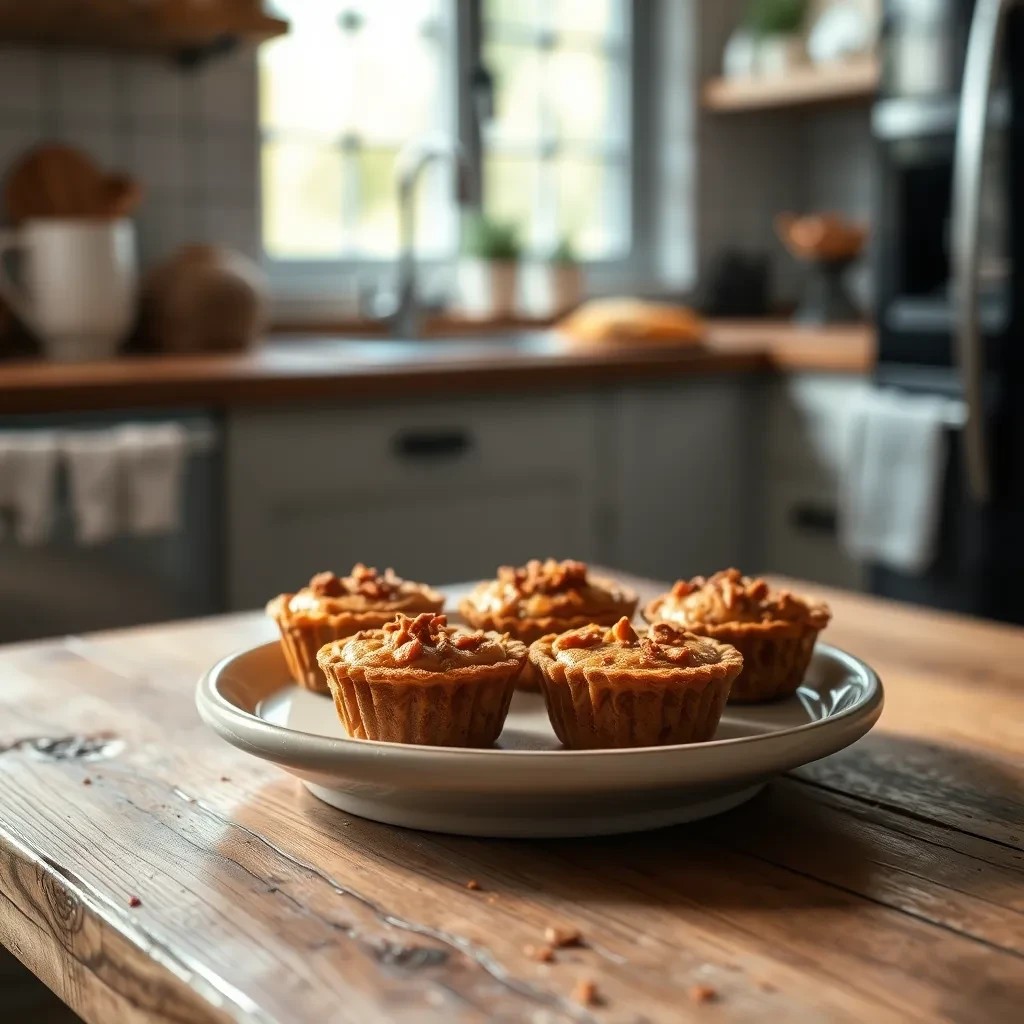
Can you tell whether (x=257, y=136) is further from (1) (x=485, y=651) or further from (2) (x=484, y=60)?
(1) (x=485, y=651)

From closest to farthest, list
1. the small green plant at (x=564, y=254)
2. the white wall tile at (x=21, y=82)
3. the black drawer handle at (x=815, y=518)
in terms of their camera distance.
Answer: the white wall tile at (x=21, y=82) → the black drawer handle at (x=815, y=518) → the small green plant at (x=564, y=254)

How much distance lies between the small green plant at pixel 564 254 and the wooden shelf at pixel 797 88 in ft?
1.80

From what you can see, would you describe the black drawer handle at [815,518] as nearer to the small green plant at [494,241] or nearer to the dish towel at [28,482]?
the small green plant at [494,241]

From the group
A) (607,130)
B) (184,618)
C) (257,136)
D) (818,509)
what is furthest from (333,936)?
(607,130)

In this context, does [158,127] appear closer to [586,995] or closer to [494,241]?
[494,241]

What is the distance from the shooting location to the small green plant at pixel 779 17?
3.64 meters

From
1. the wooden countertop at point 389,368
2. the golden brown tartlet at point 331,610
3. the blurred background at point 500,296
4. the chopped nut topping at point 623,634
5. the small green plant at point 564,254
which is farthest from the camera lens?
the small green plant at point 564,254

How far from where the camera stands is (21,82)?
2.96 meters

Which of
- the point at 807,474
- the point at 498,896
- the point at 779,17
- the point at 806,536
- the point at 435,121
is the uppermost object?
the point at 779,17

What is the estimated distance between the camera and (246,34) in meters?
2.92

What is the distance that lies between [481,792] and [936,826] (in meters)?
0.26

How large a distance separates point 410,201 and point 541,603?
2330mm

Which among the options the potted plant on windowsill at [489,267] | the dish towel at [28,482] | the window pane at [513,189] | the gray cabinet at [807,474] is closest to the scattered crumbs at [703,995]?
the dish towel at [28,482]

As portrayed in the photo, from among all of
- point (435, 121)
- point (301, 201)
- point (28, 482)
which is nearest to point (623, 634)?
point (28, 482)
